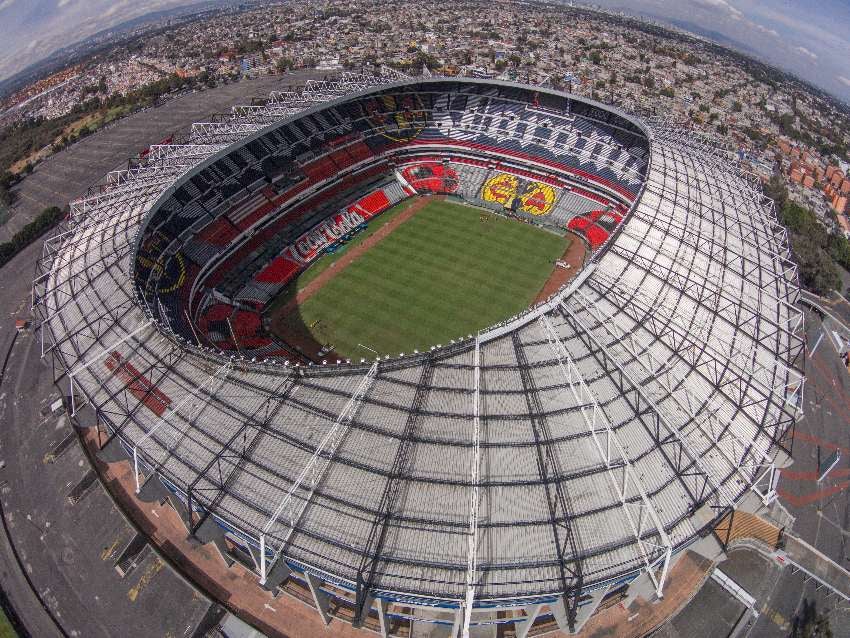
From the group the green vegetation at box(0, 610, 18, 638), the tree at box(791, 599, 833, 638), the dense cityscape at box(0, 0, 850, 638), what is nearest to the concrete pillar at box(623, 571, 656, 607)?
the dense cityscape at box(0, 0, 850, 638)

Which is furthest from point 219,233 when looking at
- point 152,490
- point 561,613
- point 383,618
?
point 561,613

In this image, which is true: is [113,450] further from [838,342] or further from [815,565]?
[838,342]

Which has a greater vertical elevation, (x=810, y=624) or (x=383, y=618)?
(x=383, y=618)

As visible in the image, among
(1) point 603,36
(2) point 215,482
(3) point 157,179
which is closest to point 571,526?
(2) point 215,482

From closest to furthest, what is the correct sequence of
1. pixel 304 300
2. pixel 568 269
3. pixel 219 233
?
pixel 304 300, pixel 219 233, pixel 568 269

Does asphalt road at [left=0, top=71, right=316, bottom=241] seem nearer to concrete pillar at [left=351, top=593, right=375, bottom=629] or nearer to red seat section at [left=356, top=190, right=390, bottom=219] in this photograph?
red seat section at [left=356, top=190, right=390, bottom=219]

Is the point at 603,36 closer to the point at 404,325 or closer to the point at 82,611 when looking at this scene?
the point at 404,325
